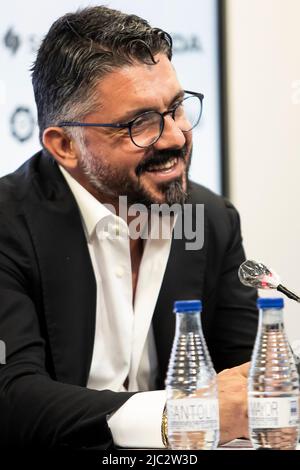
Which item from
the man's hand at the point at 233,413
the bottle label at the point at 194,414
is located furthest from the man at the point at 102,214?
the bottle label at the point at 194,414

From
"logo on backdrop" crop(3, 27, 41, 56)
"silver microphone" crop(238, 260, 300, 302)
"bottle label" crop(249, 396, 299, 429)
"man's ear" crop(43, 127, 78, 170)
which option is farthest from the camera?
"logo on backdrop" crop(3, 27, 41, 56)

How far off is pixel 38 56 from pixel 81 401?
2.57ft

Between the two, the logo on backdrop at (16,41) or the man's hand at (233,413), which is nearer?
the man's hand at (233,413)

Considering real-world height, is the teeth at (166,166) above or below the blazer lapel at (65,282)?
above

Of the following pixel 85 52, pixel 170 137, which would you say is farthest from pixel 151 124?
pixel 85 52

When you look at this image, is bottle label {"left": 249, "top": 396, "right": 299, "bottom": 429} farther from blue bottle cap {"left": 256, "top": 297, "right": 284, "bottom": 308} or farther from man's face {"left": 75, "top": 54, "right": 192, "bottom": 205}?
man's face {"left": 75, "top": 54, "right": 192, "bottom": 205}

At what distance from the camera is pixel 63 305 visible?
1.68m

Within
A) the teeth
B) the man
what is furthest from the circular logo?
the teeth

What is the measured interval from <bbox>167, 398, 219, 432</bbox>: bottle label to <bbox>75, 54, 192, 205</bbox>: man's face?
0.73 metres

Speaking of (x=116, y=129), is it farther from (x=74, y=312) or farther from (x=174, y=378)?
(x=174, y=378)

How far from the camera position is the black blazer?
53.4 inches

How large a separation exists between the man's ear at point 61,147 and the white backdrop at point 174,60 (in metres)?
0.50

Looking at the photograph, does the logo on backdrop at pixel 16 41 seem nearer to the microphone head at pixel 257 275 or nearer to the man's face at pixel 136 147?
the man's face at pixel 136 147

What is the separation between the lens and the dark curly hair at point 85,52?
171 cm
